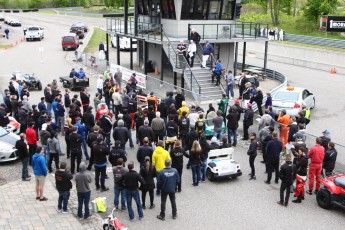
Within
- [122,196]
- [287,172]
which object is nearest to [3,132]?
[122,196]

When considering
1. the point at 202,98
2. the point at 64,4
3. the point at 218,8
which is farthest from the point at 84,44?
the point at 64,4

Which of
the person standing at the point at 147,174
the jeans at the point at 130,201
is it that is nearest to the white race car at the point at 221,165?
the person standing at the point at 147,174

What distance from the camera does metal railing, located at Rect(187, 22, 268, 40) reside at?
2964 centimetres

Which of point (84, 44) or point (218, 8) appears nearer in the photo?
point (218, 8)

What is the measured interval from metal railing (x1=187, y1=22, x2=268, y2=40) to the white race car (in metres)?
15.2

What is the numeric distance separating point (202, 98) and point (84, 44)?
28.1 meters

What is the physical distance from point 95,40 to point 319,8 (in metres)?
25.5

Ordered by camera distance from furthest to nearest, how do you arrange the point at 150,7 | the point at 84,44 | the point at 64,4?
the point at 64,4, the point at 84,44, the point at 150,7

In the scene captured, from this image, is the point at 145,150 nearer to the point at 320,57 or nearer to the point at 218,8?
the point at 218,8

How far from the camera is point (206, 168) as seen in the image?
1490 cm

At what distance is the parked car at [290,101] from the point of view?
21.8m

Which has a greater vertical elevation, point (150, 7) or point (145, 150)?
point (150, 7)

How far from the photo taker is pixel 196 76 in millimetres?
26562

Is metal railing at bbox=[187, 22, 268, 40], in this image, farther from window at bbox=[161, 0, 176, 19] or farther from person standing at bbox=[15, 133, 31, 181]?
person standing at bbox=[15, 133, 31, 181]
